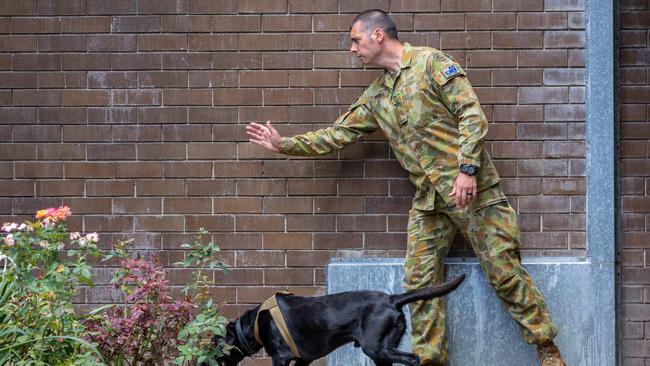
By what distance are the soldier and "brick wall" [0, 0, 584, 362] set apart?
374 mm

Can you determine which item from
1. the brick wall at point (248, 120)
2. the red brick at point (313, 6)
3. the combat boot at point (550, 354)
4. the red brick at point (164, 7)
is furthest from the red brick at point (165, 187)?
the combat boot at point (550, 354)

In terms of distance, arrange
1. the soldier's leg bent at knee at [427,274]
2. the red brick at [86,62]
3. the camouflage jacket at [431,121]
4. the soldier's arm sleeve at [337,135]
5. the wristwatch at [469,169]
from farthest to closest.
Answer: the red brick at [86,62] → the soldier's arm sleeve at [337,135] → the soldier's leg bent at knee at [427,274] → the camouflage jacket at [431,121] → the wristwatch at [469,169]

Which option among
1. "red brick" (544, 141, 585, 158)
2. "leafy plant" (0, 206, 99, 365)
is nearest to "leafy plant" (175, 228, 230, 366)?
"leafy plant" (0, 206, 99, 365)

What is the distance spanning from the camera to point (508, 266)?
5961mm

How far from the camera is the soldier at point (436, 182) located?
5953mm

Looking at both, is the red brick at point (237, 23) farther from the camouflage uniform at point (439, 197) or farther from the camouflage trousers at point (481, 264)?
the camouflage trousers at point (481, 264)

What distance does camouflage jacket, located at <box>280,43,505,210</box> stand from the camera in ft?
19.1

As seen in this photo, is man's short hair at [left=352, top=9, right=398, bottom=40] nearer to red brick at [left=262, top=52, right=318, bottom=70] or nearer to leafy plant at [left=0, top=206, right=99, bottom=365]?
red brick at [left=262, top=52, right=318, bottom=70]

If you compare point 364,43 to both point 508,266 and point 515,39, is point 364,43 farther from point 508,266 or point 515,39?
point 508,266

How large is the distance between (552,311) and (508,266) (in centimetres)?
58

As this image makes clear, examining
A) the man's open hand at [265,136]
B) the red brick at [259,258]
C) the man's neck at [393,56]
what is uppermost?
the man's neck at [393,56]

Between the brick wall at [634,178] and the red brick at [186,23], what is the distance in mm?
2756

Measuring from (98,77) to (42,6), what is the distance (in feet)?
2.01

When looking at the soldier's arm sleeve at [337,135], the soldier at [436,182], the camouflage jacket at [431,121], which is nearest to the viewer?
the camouflage jacket at [431,121]
